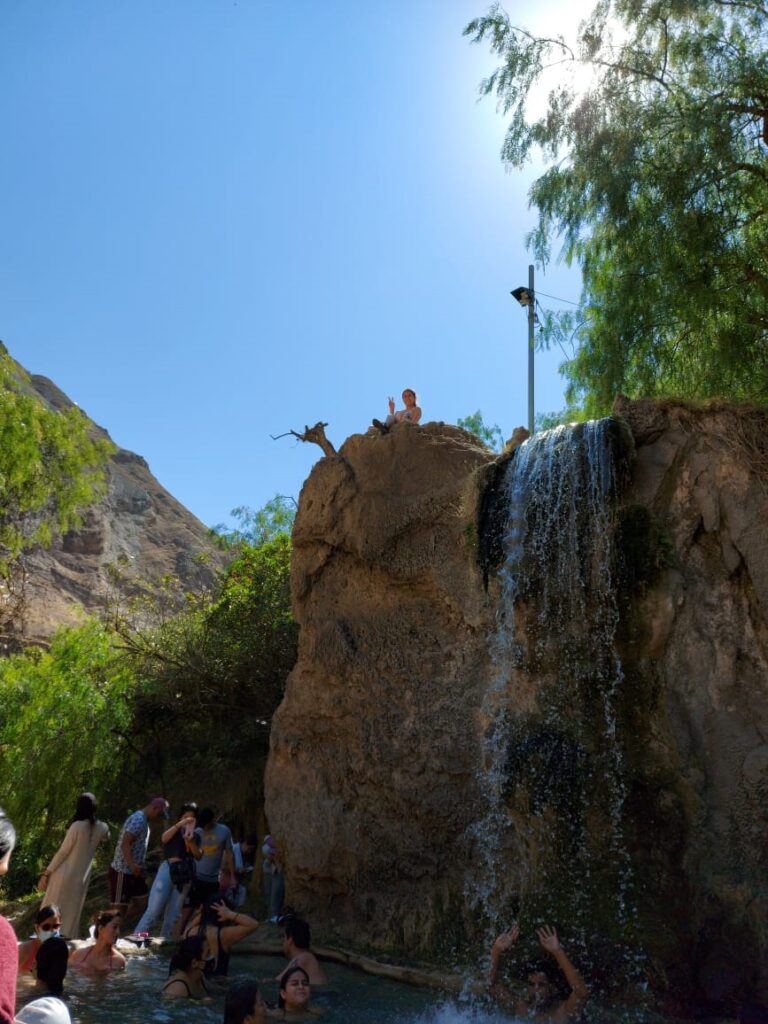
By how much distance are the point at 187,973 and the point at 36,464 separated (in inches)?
632

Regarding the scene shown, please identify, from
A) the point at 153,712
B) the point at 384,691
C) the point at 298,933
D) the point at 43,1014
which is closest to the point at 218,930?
the point at 298,933

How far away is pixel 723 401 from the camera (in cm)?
959

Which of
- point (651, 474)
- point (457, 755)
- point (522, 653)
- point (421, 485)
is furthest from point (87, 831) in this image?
point (651, 474)

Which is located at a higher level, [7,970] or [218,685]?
[218,685]

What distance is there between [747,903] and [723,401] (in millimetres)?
4560

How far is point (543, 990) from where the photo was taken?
7.57 m

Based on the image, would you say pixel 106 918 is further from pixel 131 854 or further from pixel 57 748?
pixel 57 748

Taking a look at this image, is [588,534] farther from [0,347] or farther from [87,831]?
[0,347]

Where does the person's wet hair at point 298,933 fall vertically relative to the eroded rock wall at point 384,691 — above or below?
below

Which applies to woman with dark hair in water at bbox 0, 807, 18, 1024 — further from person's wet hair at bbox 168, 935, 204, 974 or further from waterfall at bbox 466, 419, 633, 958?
waterfall at bbox 466, 419, 633, 958

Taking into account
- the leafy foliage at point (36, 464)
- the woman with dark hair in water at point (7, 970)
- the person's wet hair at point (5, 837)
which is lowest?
the woman with dark hair in water at point (7, 970)

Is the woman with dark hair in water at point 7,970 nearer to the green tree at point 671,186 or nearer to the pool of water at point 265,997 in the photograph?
the pool of water at point 265,997

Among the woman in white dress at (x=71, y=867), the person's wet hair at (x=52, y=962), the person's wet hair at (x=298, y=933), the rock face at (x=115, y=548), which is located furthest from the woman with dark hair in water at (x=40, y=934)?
the rock face at (x=115, y=548)

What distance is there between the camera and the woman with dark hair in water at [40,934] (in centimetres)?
701
